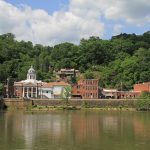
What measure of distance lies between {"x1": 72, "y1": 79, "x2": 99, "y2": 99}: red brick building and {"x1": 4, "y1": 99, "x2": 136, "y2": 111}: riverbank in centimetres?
1085

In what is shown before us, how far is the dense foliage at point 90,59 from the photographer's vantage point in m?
155

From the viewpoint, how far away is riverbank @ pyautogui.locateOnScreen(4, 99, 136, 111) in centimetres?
11531

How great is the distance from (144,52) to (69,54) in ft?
95.2

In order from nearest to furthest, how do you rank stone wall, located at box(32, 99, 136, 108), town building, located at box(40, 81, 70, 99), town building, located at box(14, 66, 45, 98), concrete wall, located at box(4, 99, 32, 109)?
1. concrete wall, located at box(4, 99, 32, 109)
2. stone wall, located at box(32, 99, 136, 108)
3. town building, located at box(14, 66, 45, 98)
4. town building, located at box(40, 81, 70, 99)

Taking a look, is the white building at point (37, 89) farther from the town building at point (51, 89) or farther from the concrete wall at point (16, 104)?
the concrete wall at point (16, 104)

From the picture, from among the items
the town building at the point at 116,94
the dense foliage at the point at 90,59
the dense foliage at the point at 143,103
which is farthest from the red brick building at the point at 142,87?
the dense foliage at the point at 143,103

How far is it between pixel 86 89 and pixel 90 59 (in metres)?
46.0

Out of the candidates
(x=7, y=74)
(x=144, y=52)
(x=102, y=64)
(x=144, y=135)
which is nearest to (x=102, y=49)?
(x=102, y=64)

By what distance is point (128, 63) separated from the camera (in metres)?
158

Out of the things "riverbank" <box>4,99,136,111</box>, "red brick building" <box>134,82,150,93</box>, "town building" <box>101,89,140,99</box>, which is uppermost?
"red brick building" <box>134,82,150,93</box>

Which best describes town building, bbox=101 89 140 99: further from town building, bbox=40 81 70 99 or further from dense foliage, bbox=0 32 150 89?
town building, bbox=40 81 70 99

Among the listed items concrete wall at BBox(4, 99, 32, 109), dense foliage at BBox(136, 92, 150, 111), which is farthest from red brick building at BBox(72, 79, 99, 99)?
concrete wall at BBox(4, 99, 32, 109)

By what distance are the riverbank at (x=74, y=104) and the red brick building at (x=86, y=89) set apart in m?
10.9

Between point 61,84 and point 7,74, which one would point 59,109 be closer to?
point 61,84
